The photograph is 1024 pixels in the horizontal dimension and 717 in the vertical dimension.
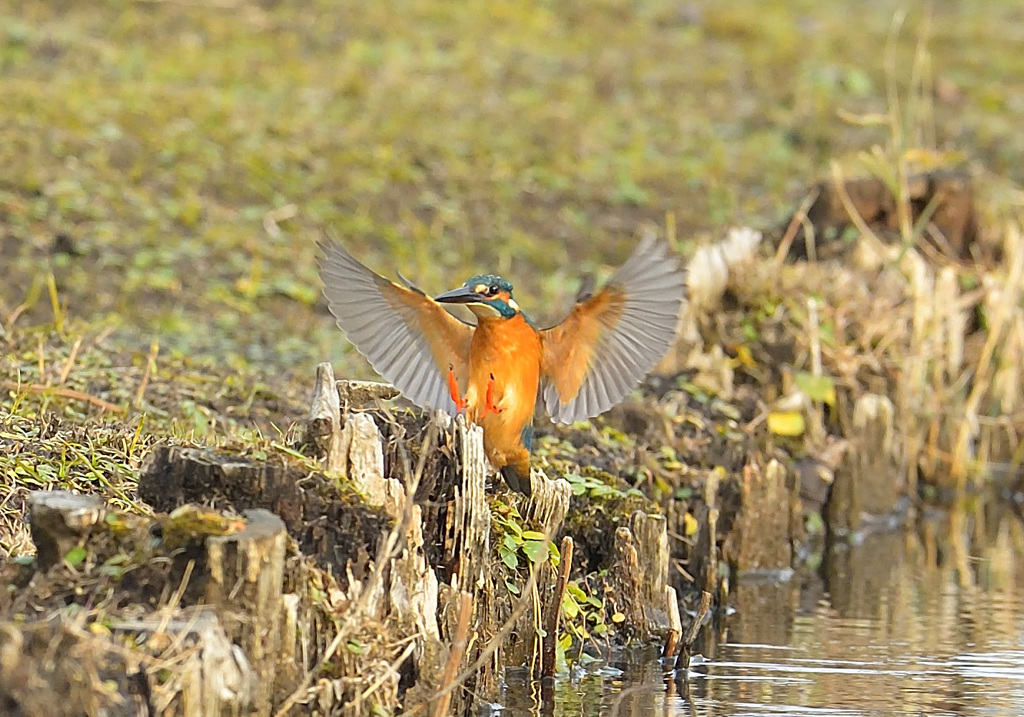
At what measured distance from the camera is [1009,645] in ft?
19.9

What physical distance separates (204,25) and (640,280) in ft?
31.5

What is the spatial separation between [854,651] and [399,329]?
1997 millimetres

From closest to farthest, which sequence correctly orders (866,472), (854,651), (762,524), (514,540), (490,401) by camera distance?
(514,540), (490,401), (854,651), (762,524), (866,472)

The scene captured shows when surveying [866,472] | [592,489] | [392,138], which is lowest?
[592,489]

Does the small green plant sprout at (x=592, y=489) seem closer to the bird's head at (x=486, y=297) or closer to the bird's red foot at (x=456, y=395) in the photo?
the bird's red foot at (x=456, y=395)

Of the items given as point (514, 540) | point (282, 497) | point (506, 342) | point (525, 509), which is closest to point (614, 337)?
point (506, 342)

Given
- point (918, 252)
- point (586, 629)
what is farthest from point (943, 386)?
point (586, 629)

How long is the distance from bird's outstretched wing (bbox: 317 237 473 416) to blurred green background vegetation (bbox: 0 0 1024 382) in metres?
2.45

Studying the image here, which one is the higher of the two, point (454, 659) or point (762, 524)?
point (762, 524)

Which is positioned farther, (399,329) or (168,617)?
(399,329)

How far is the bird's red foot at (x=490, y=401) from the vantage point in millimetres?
5352

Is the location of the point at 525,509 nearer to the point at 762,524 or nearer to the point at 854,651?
the point at 854,651

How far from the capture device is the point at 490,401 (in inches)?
211

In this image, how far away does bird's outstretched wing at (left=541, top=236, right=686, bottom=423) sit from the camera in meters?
5.34
